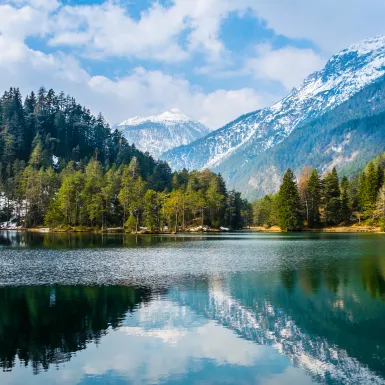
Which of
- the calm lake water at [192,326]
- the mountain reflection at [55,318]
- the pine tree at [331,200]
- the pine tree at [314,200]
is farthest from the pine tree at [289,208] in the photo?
the mountain reflection at [55,318]

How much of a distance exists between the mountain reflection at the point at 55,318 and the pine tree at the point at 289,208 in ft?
370

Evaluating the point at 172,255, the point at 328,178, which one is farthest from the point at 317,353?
the point at 328,178

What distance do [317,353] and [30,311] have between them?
1745 centimetres

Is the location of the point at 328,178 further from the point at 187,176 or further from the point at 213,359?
the point at 213,359

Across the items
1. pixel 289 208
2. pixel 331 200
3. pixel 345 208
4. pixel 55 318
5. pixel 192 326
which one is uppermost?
pixel 331 200

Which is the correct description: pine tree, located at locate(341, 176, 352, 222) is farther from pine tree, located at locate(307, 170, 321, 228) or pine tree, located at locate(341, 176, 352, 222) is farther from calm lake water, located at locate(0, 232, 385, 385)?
calm lake water, located at locate(0, 232, 385, 385)

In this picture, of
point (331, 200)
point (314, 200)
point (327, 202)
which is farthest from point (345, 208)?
point (314, 200)

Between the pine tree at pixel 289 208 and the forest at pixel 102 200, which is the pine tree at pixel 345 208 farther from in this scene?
the forest at pixel 102 200

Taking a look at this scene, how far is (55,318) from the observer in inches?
976

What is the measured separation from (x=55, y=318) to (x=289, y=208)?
12211cm

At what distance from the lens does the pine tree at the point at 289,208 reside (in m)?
140

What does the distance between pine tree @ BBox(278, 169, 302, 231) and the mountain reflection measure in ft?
370

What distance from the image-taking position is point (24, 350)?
19516 mm

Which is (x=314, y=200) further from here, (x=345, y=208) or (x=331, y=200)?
(x=345, y=208)
